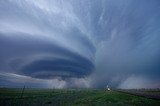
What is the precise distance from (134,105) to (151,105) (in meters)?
3.43

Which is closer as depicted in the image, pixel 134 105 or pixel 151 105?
pixel 151 105

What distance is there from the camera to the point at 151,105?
2773 cm

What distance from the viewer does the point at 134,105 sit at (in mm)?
30312
